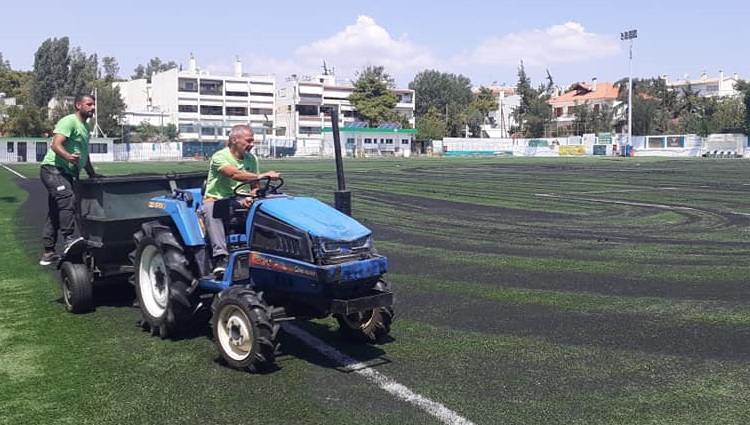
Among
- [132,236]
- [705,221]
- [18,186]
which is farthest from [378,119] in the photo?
[132,236]

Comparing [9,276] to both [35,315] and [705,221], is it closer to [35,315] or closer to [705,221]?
[35,315]

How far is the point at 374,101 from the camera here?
368 feet

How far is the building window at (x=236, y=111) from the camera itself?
394 ft

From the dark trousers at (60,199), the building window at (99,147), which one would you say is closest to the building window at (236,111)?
the building window at (99,147)

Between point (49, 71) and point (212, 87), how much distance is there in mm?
24708

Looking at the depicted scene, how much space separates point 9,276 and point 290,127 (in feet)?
372

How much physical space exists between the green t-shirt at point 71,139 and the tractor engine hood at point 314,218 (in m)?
3.21

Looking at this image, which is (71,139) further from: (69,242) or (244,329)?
(244,329)

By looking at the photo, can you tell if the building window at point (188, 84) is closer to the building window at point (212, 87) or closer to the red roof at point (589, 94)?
the building window at point (212, 87)

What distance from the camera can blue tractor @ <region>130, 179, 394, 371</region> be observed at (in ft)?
17.4

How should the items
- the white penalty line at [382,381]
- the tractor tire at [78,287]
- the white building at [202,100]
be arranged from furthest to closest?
the white building at [202,100] → the tractor tire at [78,287] → the white penalty line at [382,381]

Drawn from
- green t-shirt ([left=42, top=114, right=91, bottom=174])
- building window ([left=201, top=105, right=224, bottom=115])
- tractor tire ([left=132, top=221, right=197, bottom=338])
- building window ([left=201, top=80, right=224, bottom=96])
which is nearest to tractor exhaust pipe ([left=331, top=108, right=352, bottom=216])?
tractor tire ([left=132, top=221, right=197, bottom=338])

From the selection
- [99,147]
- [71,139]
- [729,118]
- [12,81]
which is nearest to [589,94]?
[729,118]

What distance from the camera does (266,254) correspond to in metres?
5.62
